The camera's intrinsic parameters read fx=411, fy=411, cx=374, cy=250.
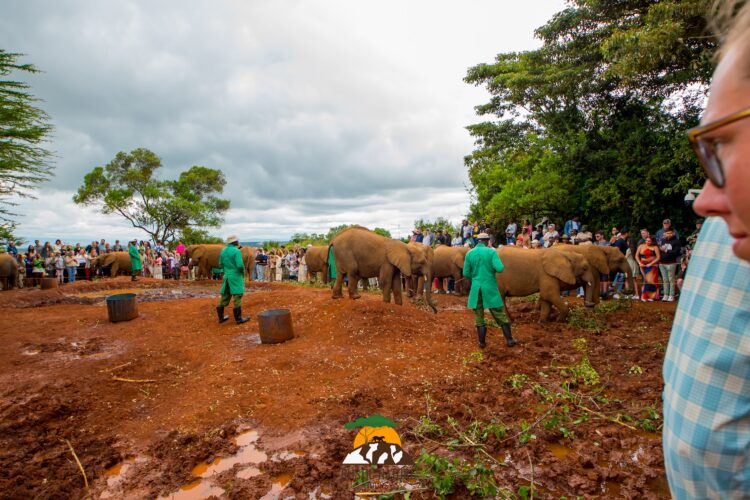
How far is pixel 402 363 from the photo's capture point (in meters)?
6.56

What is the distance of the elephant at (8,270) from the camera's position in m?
16.9

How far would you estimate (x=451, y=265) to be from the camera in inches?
588

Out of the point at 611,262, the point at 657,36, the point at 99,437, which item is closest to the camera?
the point at 99,437

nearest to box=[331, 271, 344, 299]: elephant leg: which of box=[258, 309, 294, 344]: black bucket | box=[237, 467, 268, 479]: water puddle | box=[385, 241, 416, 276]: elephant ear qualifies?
box=[385, 241, 416, 276]: elephant ear

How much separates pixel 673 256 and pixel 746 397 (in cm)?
1221

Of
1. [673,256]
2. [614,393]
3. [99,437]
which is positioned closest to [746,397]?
[614,393]

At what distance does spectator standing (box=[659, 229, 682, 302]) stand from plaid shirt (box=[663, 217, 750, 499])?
Answer: 11.9 meters

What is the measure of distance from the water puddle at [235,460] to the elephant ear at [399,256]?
619cm

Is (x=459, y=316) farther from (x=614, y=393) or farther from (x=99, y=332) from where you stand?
(x=99, y=332)

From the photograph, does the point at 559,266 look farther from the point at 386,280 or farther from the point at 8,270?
the point at 8,270

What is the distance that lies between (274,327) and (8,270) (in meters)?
16.3

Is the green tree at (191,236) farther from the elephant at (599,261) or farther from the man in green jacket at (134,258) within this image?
the elephant at (599,261)

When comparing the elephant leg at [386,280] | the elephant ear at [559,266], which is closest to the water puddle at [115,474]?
the elephant leg at [386,280]

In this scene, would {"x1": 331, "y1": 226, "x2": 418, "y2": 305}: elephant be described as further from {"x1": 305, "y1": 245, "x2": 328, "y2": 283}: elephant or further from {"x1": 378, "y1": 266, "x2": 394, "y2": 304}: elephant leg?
{"x1": 305, "y1": 245, "x2": 328, "y2": 283}: elephant
